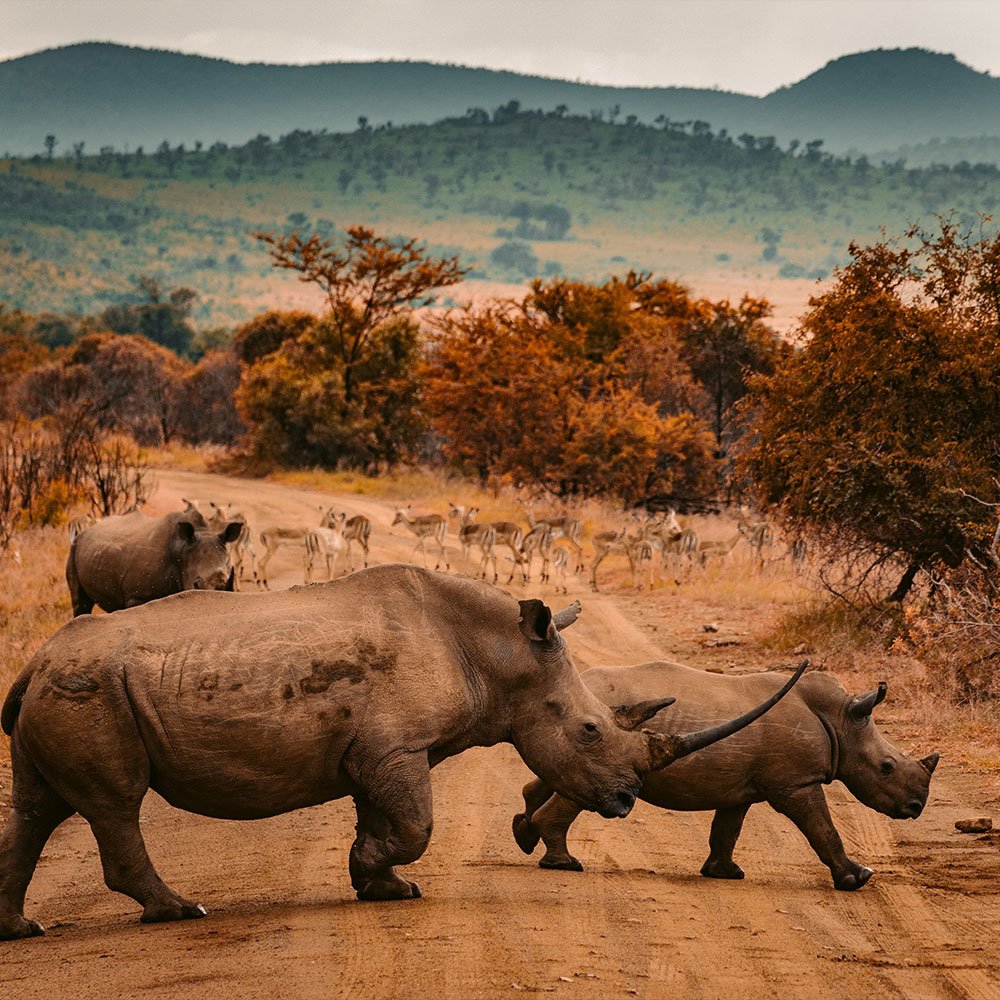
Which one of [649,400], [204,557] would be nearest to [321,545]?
[204,557]

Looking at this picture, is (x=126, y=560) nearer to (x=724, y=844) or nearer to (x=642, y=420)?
(x=724, y=844)

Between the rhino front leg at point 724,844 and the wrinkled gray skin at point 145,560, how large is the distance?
5.25m

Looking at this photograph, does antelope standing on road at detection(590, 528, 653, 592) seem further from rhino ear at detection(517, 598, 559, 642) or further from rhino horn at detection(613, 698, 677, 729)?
rhino ear at detection(517, 598, 559, 642)

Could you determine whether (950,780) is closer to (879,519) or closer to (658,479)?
(879,519)

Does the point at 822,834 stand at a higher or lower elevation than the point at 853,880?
higher

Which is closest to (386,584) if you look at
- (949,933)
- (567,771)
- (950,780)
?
(567,771)

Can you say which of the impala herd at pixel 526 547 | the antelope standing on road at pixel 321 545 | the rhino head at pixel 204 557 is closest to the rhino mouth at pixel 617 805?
the rhino head at pixel 204 557

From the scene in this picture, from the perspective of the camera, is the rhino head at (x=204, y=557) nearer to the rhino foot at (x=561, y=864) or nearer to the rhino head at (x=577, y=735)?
the rhino foot at (x=561, y=864)

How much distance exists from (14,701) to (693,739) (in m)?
3.29

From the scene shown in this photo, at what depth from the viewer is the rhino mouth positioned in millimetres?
7203

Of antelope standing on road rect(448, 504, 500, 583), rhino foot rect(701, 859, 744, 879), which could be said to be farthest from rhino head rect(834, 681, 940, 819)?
antelope standing on road rect(448, 504, 500, 583)

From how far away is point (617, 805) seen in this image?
284 inches

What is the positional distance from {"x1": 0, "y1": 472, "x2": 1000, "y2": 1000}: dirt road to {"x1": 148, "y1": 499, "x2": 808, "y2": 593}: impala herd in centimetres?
1227

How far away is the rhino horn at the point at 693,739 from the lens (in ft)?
23.1
